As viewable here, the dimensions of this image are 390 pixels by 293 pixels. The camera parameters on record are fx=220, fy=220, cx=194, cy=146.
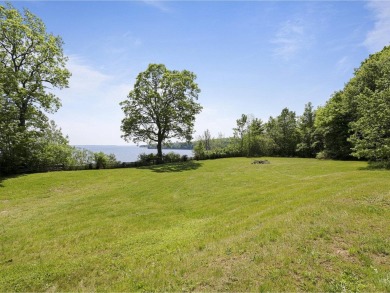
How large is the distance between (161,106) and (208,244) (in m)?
37.7

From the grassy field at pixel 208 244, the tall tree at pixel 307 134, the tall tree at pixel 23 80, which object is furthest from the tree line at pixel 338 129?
the tall tree at pixel 23 80

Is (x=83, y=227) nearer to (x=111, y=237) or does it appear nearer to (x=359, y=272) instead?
(x=111, y=237)

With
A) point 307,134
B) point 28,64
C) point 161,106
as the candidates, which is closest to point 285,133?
point 307,134

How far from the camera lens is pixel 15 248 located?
9.21 metres

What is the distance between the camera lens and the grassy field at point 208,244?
581cm

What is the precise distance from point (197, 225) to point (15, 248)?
25.5 ft

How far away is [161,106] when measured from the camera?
1705 inches

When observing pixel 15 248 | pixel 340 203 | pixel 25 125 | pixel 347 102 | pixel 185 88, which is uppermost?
pixel 185 88

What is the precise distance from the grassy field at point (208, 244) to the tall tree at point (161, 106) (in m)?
29.2

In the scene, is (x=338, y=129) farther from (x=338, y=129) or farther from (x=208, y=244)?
(x=208, y=244)

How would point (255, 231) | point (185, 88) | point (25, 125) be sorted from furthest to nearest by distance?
point (185, 88) < point (25, 125) < point (255, 231)

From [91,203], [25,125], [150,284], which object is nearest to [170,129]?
[25,125]

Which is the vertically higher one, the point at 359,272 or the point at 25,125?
the point at 25,125

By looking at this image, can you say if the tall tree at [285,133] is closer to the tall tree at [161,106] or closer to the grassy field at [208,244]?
the tall tree at [161,106]
